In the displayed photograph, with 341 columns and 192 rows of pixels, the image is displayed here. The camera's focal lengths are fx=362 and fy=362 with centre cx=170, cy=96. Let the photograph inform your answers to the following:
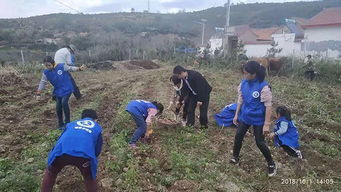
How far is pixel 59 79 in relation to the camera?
6719 millimetres

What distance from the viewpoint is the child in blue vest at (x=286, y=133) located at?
5.69 meters

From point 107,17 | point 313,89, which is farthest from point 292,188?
point 107,17

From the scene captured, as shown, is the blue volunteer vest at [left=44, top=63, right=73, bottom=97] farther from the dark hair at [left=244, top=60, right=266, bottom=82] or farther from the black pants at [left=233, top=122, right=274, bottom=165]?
the dark hair at [left=244, top=60, right=266, bottom=82]

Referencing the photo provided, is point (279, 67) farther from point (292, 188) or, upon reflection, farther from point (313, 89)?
point (292, 188)

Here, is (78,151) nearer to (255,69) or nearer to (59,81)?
(255,69)

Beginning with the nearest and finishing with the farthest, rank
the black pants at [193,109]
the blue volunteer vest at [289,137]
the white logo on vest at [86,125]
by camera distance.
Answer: the white logo on vest at [86,125] → the blue volunteer vest at [289,137] → the black pants at [193,109]

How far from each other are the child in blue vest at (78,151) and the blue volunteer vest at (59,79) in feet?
9.91

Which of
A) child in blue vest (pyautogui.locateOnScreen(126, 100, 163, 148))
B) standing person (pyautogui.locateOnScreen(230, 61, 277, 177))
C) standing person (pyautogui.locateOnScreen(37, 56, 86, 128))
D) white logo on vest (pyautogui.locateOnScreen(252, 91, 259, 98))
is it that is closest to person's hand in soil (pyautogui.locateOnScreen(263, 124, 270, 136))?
standing person (pyautogui.locateOnScreen(230, 61, 277, 177))

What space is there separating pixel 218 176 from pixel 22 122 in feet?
15.5

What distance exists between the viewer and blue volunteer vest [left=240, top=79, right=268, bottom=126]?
4762mm

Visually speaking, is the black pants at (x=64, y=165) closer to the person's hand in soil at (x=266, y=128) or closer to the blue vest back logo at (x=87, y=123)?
the blue vest back logo at (x=87, y=123)

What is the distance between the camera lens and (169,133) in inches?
267

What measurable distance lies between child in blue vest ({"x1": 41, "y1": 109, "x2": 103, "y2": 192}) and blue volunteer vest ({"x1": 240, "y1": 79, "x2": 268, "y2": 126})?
6.77 ft
